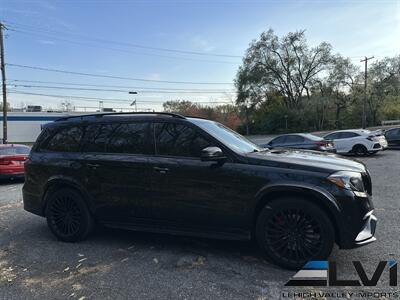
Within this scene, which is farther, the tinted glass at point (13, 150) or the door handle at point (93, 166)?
the tinted glass at point (13, 150)

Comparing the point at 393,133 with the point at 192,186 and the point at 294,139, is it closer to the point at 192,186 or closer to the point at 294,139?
the point at 294,139

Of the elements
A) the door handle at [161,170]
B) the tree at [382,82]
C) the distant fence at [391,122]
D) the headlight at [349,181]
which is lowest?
the headlight at [349,181]

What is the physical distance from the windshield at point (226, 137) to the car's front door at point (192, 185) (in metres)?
0.15

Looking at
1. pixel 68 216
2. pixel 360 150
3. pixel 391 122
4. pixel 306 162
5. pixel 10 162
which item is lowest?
pixel 68 216

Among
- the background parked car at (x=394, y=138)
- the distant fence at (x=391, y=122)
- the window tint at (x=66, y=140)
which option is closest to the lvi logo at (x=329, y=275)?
the window tint at (x=66, y=140)

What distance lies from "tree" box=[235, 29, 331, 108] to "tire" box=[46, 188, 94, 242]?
5263cm

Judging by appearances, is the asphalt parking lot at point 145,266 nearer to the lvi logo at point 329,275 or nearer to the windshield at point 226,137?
the lvi logo at point 329,275

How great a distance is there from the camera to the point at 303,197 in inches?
155

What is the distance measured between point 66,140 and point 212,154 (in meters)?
2.57

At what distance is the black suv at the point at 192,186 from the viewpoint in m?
3.84

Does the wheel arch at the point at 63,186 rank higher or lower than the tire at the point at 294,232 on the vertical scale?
higher

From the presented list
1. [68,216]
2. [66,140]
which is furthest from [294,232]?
[66,140]

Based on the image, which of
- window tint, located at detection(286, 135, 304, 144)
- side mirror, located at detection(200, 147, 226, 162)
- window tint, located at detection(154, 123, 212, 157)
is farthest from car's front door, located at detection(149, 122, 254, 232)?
window tint, located at detection(286, 135, 304, 144)

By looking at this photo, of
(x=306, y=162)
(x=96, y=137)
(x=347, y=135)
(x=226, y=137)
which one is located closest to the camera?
(x=306, y=162)
